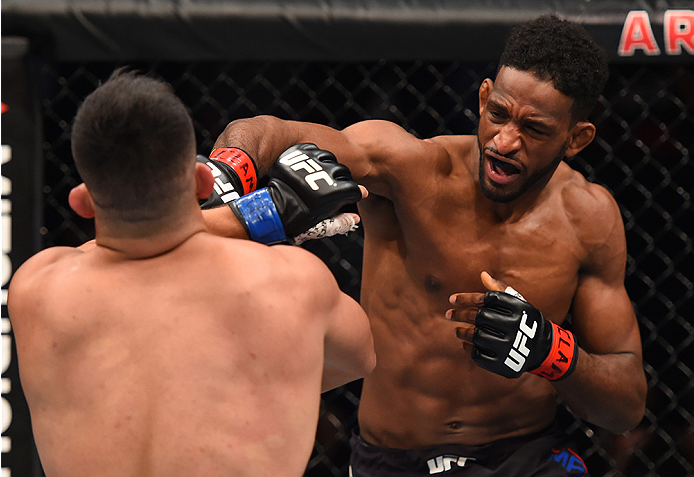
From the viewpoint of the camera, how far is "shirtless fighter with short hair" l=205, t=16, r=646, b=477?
142cm

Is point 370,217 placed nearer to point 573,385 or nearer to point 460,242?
point 460,242

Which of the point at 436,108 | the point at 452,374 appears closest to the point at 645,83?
the point at 436,108

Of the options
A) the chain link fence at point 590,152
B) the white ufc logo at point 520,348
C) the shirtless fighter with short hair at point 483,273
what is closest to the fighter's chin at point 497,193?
the shirtless fighter with short hair at point 483,273

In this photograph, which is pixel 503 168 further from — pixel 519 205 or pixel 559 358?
pixel 559 358

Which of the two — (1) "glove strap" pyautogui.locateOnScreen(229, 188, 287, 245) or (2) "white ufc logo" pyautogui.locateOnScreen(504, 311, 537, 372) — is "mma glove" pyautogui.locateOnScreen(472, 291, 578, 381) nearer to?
(2) "white ufc logo" pyautogui.locateOnScreen(504, 311, 537, 372)

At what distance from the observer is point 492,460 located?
5.00ft

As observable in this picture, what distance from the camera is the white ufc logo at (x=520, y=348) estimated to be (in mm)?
1298

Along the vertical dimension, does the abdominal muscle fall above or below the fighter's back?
below

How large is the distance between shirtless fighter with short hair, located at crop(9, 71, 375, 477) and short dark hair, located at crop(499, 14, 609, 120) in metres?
0.77

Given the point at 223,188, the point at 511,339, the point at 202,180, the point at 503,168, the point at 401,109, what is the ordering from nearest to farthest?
the point at 202,180 < the point at 223,188 < the point at 511,339 < the point at 503,168 < the point at 401,109

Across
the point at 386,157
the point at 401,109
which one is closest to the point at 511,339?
the point at 386,157

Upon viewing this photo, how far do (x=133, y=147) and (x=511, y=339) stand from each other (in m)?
0.80

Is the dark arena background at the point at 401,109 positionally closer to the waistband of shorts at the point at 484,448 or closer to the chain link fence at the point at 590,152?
the chain link fence at the point at 590,152

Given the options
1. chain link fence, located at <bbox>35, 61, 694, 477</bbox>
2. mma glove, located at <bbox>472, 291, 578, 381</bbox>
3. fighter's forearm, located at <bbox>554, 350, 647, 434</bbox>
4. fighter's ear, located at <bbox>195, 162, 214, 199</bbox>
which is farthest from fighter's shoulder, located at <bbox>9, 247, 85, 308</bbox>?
chain link fence, located at <bbox>35, 61, 694, 477</bbox>
